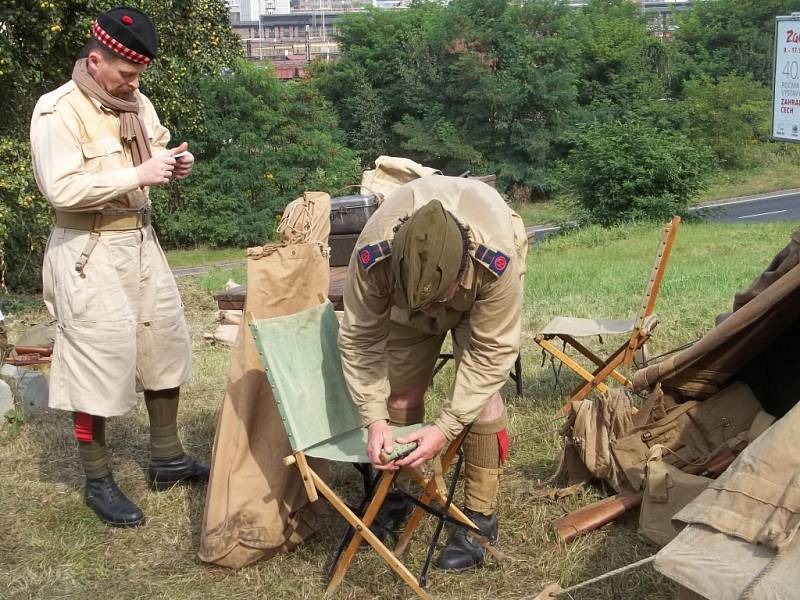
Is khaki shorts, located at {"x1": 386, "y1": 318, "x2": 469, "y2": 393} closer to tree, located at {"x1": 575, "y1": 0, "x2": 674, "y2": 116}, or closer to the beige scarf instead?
the beige scarf

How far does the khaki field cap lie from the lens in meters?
2.73

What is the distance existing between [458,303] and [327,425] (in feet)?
2.40

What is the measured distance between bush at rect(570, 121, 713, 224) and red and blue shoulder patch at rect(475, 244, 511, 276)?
1473cm

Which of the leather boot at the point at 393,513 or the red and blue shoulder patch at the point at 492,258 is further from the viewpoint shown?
the leather boot at the point at 393,513

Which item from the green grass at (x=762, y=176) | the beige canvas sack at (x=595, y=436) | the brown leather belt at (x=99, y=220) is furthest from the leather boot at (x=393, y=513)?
the green grass at (x=762, y=176)

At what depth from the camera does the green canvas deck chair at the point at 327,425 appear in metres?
3.26

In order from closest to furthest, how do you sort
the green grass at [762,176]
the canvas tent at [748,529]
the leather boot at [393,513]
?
the canvas tent at [748,529] < the leather boot at [393,513] < the green grass at [762,176]

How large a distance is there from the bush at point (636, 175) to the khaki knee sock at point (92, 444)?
14.3 meters

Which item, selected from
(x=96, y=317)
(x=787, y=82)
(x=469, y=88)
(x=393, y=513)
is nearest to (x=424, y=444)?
(x=393, y=513)

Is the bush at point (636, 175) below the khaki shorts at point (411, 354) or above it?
below

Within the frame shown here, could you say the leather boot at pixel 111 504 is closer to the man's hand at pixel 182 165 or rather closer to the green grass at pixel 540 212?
the man's hand at pixel 182 165

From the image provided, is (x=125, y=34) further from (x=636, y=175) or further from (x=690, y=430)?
(x=636, y=175)

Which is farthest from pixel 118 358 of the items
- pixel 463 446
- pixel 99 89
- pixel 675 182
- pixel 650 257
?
pixel 675 182

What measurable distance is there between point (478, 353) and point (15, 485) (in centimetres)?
254
